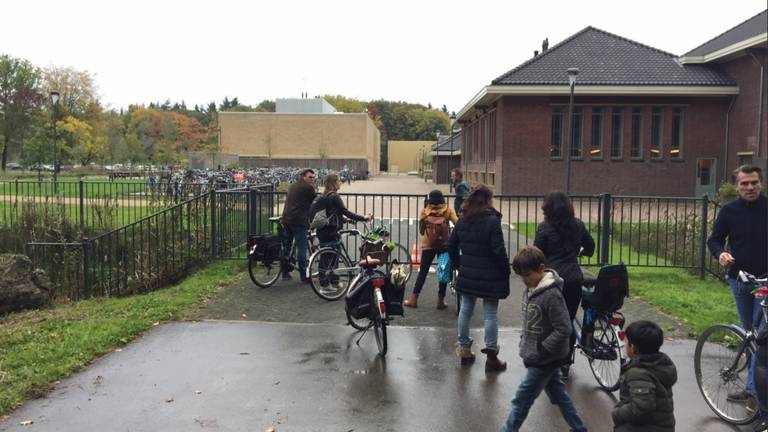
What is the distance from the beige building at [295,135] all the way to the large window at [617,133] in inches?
1950

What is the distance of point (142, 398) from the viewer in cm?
522

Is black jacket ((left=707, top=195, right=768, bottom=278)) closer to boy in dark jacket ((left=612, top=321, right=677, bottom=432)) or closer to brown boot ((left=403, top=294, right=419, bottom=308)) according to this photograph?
boy in dark jacket ((left=612, top=321, right=677, bottom=432))

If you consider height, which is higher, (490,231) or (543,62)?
(543,62)

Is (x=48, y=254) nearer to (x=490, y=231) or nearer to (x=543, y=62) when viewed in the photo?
(x=490, y=231)

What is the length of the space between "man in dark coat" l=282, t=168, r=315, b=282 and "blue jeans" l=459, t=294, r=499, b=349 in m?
4.11

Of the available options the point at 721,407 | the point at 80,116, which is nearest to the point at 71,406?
the point at 721,407

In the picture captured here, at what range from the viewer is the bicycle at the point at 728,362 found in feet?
15.3

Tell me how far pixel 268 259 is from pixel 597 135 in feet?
78.8

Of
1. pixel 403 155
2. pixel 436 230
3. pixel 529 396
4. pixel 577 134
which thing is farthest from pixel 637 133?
pixel 403 155

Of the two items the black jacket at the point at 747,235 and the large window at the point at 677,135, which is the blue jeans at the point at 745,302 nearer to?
the black jacket at the point at 747,235

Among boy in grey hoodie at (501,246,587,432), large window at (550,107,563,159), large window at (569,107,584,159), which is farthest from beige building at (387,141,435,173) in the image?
boy in grey hoodie at (501,246,587,432)

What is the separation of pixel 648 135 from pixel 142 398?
28.8 m

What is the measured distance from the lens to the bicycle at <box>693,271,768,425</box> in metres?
4.66

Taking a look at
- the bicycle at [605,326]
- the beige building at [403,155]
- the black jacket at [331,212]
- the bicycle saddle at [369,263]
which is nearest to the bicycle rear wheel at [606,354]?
the bicycle at [605,326]
